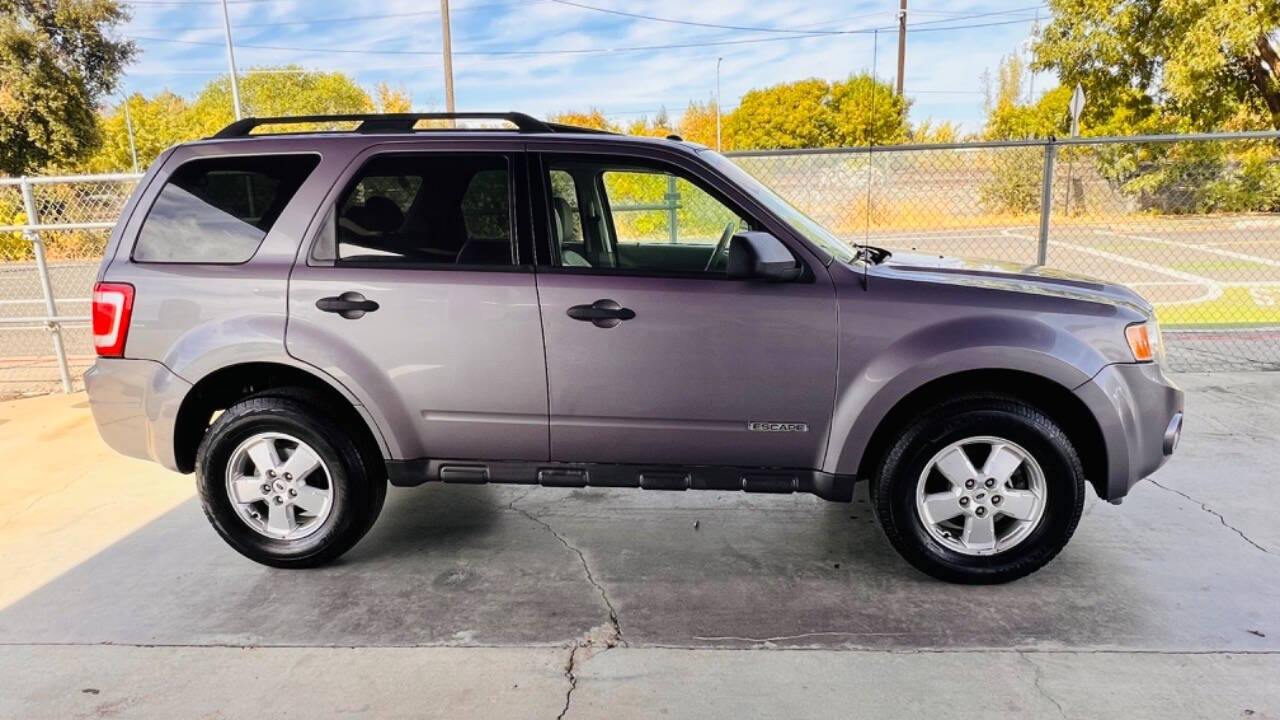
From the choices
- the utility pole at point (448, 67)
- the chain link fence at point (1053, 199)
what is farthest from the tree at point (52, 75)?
the chain link fence at point (1053, 199)

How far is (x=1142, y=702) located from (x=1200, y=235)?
7.02 metres

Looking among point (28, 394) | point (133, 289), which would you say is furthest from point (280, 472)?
point (28, 394)

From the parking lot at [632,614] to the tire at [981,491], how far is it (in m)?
0.15

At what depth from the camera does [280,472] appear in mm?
3752

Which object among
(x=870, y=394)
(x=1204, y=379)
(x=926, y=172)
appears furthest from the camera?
(x=926, y=172)

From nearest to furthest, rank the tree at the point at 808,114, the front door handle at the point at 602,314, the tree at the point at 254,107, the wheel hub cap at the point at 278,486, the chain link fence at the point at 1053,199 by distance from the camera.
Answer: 1. the front door handle at the point at 602,314
2. the wheel hub cap at the point at 278,486
3. the chain link fence at the point at 1053,199
4. the tree at the point at 808,114
5. the tree at the point at 254,107

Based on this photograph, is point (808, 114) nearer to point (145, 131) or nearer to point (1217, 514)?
point (145, 131)

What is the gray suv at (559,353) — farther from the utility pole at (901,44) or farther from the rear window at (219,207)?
the utility pole at (901,44)

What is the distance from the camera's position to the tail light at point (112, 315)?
369 centimetres

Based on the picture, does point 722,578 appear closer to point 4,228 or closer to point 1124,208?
point 1124,208

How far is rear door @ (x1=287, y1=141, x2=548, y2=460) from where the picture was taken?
11.8 ft

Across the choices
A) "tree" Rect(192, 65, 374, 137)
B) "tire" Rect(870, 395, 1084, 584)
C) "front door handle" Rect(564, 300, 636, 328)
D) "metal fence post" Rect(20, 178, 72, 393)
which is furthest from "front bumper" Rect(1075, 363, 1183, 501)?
"tree" Rect(192, 65, 374, 137)

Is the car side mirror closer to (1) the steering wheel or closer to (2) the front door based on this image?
(2) the front door

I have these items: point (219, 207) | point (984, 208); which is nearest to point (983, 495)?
point (219, 207)
